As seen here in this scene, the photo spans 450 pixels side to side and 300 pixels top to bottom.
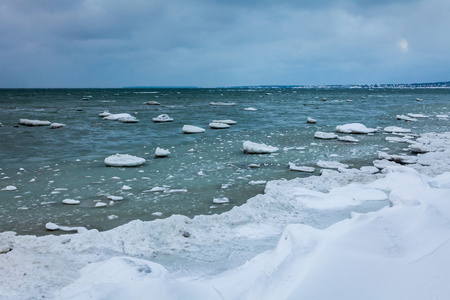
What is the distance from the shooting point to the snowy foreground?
3.02 meters

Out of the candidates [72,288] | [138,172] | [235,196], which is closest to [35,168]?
[138,172]

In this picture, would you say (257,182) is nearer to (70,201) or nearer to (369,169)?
(369,169)

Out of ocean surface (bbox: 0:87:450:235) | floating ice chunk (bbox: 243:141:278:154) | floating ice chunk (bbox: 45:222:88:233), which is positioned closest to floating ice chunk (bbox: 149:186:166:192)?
ocean surface (bbox: 0:87:450:235)

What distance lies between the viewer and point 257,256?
4301 mm

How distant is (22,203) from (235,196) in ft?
14.5

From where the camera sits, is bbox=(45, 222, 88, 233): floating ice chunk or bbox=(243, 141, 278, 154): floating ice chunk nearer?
bbox=(45, 222, 88, 233): floating ice chunk

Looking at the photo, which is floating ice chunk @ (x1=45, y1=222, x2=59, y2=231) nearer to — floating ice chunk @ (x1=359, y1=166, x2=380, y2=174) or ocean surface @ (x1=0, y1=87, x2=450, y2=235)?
ocean surface @ (x1=0, y1=87, x2=450, y2=235)

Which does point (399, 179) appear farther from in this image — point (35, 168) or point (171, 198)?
point (35, 168)

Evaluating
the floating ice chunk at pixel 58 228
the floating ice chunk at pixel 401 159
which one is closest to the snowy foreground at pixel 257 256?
the floating ice chunk at pixel 58 228

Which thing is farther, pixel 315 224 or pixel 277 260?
pixel 315 224

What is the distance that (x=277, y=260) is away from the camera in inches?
137

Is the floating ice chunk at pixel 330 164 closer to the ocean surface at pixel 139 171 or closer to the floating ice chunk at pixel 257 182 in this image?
the ocean surface at pixel 139 171

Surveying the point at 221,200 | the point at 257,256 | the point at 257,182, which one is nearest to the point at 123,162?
the point at 257,182

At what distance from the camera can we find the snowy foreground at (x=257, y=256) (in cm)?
302
